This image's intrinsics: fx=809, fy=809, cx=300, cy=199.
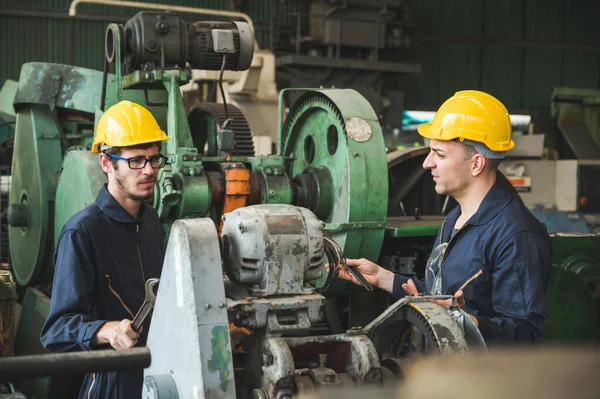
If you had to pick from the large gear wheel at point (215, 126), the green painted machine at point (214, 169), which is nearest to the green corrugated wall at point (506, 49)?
the large gear wheel at point (215, 126)

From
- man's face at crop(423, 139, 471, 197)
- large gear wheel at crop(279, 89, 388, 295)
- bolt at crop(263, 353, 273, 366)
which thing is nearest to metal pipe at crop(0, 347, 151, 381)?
bolt at crop(263, 353, 273, 366)

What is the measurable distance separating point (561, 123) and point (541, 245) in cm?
878

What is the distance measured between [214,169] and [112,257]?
165 centimetres

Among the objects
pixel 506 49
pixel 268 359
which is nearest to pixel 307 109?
pixel 268 359

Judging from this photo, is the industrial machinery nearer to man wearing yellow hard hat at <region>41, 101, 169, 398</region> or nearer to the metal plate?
the metal plate

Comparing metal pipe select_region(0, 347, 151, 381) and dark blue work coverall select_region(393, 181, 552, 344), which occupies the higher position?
dark blue work coverall select_region(393, 181, 552, 344)

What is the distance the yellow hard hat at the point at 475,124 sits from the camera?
2.12 metres

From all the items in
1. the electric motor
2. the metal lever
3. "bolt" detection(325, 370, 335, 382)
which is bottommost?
"bolt" detection(325, 370, 335, 382)

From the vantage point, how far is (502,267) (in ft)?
6.49

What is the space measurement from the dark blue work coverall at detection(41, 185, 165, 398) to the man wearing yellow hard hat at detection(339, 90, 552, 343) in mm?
616

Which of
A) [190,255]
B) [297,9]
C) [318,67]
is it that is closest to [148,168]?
[190,255]

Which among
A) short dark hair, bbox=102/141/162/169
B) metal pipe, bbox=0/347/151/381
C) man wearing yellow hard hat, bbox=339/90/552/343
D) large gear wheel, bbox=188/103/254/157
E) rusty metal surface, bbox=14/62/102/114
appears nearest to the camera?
metal pipe, bbox=0/347/151/381

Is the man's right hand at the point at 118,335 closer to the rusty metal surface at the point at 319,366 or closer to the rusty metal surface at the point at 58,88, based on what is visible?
the rusty metal surface at the point at 319,366

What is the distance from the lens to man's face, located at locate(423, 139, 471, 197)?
2135mm
